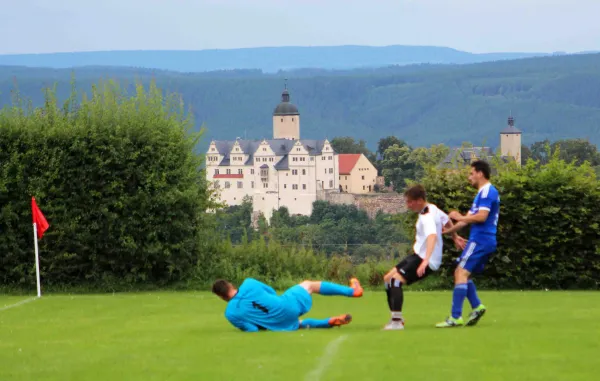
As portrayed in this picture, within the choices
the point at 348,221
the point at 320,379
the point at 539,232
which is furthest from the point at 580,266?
the point at 348,221

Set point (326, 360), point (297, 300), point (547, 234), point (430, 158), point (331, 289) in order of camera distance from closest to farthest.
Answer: point (326, 360) → point (297, 300) → point (331, 289) → point (547, 234) → point (430, 158)

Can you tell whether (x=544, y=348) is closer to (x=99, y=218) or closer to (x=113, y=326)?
(x=113, y=326)

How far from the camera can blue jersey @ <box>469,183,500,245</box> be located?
1288cm

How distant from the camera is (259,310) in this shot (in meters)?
12.9

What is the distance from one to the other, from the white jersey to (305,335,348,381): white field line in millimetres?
1313

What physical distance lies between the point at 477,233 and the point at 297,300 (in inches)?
80.7

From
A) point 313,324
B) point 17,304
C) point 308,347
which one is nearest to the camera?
point 308,347

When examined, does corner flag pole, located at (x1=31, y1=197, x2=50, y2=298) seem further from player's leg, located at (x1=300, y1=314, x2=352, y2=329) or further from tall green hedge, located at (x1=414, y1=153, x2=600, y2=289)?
player's leg, located at (x1=300, y1=314, x2=352, y2=329)

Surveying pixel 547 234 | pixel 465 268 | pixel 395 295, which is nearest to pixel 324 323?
pixel 395 295

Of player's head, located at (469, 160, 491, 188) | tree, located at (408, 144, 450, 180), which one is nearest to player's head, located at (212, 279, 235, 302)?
player's head, located at (469, 160, 491, 188)

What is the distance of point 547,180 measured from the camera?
69.6ft

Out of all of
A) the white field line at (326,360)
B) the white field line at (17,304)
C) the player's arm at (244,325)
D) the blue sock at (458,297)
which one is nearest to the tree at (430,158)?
the white field line at (17,304)

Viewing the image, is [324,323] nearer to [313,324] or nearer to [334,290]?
[313,324]

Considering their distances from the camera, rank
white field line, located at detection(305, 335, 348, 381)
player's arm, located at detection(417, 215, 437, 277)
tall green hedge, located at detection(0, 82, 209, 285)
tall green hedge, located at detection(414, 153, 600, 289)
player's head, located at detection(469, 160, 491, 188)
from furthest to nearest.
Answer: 1. tall green hedge, located at detection(0, 82, 209, 285)
2. tall green hedge, located at detection(414, 153, 600, 289)
3. player's head, located at detection(469, 160, 491, 188)
4. player's arm, located at detection(417, 215, 437, 277)
5. white field line, located at detection(305, 335, 348, 381)
